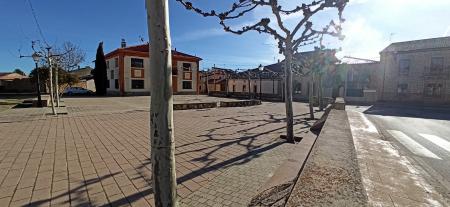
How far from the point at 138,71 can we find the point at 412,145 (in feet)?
101

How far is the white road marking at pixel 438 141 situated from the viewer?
6.63 meters

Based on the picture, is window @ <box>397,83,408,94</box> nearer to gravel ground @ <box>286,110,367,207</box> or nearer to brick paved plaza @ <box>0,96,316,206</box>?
brick paved plaza @ <box>0,96,316,206</box>

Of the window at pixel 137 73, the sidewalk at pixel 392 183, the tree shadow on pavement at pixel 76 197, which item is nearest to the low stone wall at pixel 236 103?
the tree shadow on pavement at pixel 76 197

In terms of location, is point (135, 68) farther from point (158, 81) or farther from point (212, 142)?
point (158, 81)

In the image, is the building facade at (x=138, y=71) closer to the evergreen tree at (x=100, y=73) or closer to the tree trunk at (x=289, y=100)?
the evergreen tree at (x=100, y=73)

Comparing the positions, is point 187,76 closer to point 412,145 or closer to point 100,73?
point 100,73

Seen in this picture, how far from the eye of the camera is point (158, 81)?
5.48 feet

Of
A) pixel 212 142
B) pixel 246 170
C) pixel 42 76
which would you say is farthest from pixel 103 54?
pixel 246 170

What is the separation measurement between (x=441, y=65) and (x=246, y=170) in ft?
99.5

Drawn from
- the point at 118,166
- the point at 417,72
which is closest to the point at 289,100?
the point at 118,166


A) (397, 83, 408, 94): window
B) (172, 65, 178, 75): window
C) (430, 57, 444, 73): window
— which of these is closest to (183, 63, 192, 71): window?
(172, 65, 178, 75): window

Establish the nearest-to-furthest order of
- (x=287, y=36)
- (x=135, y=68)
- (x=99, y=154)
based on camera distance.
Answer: (x=99, y=154)
(x=287, y=36)
(x=135, y=68)

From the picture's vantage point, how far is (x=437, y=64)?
24.6m

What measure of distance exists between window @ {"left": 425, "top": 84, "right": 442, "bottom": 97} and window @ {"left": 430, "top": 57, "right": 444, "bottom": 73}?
1.59 metres
